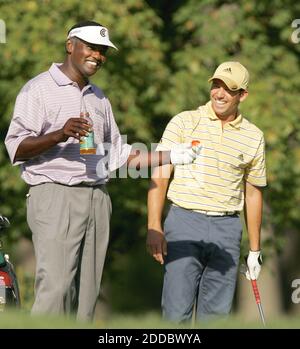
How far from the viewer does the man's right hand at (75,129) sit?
6637mm

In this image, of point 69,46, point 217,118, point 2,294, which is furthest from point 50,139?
point 217,118

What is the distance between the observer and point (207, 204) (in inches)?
296

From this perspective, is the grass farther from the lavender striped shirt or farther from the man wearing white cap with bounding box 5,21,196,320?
the lavender striped shirt

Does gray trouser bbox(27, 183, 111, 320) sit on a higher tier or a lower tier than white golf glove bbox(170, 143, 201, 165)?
lower

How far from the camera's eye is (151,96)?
48.3ft

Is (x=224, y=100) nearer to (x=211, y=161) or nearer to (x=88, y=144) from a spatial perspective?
(x=211, y=161)

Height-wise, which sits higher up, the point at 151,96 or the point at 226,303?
the point at 151,96

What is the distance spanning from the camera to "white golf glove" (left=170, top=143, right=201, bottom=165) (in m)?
7.09

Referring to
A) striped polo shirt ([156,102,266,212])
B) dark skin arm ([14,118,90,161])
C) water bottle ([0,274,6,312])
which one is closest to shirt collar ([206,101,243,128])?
striped polo shirt ([156,102,266,212])

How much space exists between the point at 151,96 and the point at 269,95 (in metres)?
1.37

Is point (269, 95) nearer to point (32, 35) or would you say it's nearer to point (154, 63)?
point (154, 63)

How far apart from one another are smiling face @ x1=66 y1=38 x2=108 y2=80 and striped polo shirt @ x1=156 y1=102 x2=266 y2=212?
652 mm
